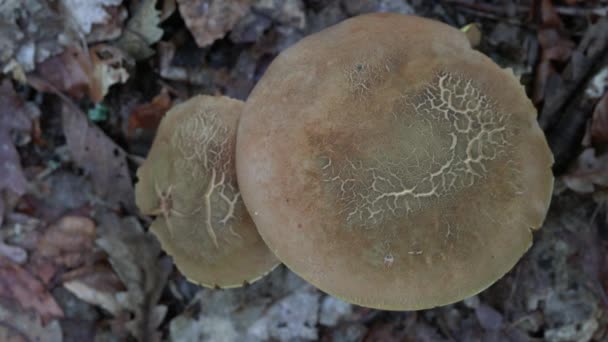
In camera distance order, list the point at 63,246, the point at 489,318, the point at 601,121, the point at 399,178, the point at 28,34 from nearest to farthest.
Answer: the point at 399,178 → the point at 601,121 → the point at 489,318 → the point at 28,34 → the point at 63,246

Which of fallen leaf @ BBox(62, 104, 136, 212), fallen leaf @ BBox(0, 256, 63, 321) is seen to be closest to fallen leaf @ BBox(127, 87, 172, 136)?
fallen leaf @ BBox(62, 104, 136, 212)

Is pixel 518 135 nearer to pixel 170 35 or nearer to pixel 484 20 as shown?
pixel 484 20

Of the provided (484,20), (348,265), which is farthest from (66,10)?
(484,20)

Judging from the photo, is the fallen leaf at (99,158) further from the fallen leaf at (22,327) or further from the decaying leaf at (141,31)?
the fallen leaf at (22,327)

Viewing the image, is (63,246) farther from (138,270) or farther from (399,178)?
(399,178)

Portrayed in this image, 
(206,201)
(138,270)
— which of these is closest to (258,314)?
(138,270)
